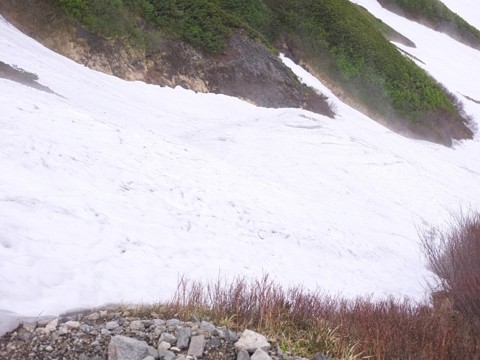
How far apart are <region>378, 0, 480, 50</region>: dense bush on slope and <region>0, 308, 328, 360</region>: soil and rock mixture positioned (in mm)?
50751

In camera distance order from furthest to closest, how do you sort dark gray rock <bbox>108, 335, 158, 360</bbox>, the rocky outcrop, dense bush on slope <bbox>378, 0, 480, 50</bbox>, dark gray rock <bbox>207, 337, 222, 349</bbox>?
dense bush on slope <bbox>378, 0, 480, 50</bbox> < the rocky outcrop < dark gray rock <bbox>207, 337, 222, 349</bbox> < dark gray rock <bbox>108, 335, 158, 360</bbox>

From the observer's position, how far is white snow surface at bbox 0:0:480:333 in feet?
15.5

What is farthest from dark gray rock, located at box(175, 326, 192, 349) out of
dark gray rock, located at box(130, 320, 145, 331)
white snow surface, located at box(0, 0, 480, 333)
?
white snow surface, located at box(0, 0, 480, 333)

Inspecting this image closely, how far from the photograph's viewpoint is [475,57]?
4416 cm

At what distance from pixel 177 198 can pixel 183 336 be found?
14.0 ft

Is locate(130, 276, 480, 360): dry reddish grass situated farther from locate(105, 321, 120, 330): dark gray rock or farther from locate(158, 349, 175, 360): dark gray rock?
locate(158, 349, 175, 360): dark gray rock

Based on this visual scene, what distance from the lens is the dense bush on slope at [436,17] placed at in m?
47.5

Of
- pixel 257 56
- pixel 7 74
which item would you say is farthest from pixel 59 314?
pixel 257 56

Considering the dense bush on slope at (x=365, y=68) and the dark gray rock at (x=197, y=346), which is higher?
the dense bush on slope at (x=365, y=68)

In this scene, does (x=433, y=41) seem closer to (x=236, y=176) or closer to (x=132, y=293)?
(x=236, y=176)

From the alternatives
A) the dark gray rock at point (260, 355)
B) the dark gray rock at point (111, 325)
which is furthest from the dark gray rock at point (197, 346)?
the dark gray rock at point (111, 325)

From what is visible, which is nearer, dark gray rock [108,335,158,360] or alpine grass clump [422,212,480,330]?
dark gray rock [108,335,158,360]

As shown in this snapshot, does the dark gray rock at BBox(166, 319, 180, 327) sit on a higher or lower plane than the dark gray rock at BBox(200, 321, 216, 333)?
lower

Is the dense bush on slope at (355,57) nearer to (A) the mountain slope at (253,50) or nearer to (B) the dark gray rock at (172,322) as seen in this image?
(A) the mountain slope at (253,50)
